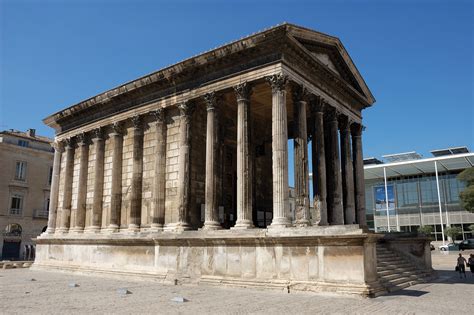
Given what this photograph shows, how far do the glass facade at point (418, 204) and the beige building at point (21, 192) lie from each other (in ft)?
134

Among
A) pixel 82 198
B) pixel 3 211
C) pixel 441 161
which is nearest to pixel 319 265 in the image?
pixel 82 198

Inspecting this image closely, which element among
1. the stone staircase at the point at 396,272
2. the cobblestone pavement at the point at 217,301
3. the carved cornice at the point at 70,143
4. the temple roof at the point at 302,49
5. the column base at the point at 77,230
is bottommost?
the cobblestone pavement at the point at 217,301

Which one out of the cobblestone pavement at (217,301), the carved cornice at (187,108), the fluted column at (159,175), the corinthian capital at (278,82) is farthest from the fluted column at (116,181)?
the corinthian capital at (278,82)

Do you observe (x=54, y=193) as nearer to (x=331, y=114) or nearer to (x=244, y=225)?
(x=244, y=225)

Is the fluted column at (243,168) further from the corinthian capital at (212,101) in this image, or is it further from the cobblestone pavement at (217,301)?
the cobblestone pavement at (217,301)

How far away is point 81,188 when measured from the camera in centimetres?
2289

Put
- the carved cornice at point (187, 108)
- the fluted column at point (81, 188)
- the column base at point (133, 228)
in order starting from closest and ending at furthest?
1. the carved cornice at point (187, 108)
2. the column base at point (133, 228)
3. the fluted column at point (81, 188)

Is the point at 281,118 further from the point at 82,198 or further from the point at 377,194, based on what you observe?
the point at 377,194

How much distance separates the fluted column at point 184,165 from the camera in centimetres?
1722

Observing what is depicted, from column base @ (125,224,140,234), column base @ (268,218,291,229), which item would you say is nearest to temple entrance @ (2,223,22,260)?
column base @ (125,224,140,234)

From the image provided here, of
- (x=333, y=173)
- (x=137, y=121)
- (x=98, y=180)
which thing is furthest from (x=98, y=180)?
(x=333, y=173)

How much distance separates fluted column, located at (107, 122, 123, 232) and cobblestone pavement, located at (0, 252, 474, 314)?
5.81m

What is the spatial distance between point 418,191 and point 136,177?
49.7 m

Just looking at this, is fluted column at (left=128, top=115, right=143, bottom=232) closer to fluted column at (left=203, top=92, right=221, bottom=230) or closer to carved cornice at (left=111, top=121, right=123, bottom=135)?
carved cornice at (left=111, top=121, right=123, bottom=135)
